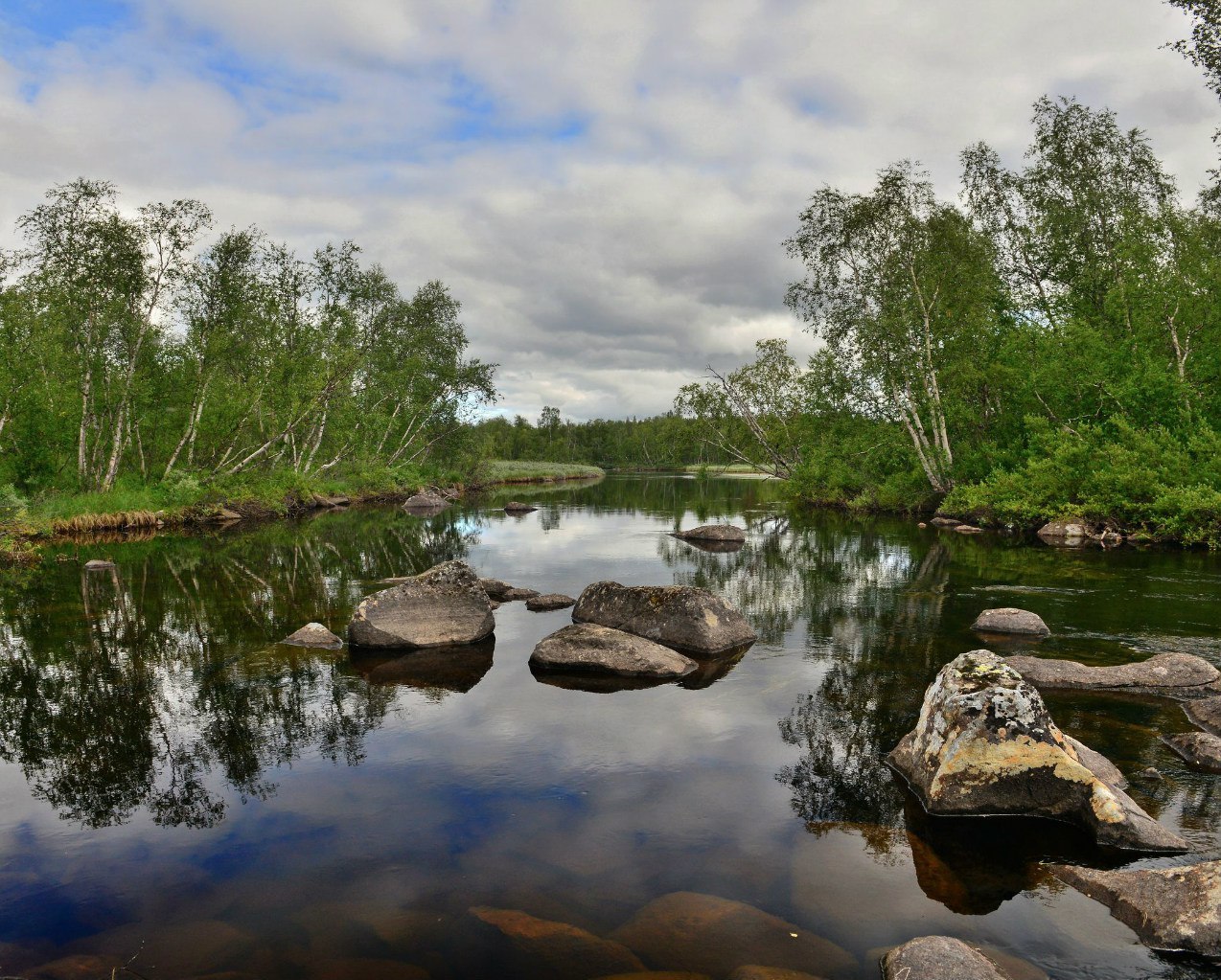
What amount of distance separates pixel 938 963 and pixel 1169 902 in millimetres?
2330

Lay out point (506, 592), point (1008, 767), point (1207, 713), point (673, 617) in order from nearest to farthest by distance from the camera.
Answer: point (1008, 767), point (1207, 713), point (673, 617), point (506, 592)

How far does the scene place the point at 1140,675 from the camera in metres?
12.0

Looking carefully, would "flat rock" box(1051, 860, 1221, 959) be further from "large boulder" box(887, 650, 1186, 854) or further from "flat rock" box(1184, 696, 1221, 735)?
"flat rock" box(1184, 696, 1221, 735)

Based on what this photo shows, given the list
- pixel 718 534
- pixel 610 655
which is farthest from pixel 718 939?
pixel 718 534

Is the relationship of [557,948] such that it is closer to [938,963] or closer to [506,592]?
[938,963]

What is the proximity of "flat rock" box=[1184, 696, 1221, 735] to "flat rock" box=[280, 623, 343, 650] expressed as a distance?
1490cm

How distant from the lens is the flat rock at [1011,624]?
606 inches

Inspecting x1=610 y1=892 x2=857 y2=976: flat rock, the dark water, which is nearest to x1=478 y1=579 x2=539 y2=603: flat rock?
the dark water

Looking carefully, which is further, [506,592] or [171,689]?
[506,592]

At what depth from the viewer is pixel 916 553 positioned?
93.5 feet

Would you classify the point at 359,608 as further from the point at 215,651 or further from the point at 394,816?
the point at 394,816

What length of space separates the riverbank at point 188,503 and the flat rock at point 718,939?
3001cm

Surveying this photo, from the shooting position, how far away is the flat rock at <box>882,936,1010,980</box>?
5207mm

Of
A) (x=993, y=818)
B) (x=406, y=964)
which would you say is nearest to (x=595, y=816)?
(x=406, y=964)
